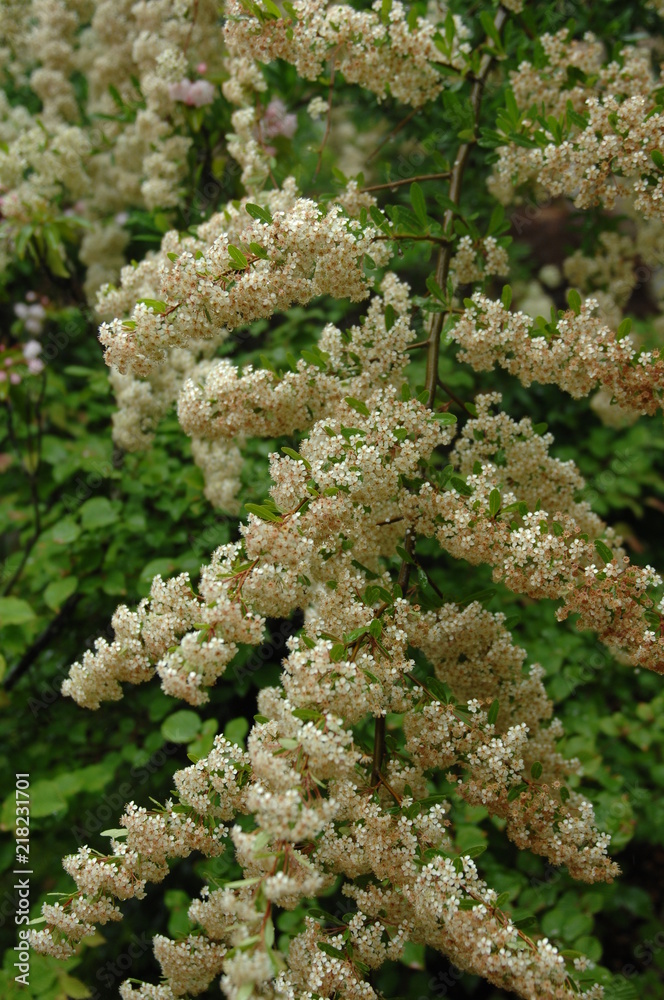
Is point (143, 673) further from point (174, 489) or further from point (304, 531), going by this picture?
point (174, 489)

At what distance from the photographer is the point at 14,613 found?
2.70 metres

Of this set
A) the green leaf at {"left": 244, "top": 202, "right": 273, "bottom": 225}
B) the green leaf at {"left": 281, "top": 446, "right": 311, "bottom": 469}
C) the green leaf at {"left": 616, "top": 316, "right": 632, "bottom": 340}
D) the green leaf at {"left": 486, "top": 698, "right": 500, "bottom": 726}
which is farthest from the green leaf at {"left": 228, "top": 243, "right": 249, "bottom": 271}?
the green leaf at {"left": 486, "top": 698, "right": 500, "bottom": 726}

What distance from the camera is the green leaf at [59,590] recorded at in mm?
2732

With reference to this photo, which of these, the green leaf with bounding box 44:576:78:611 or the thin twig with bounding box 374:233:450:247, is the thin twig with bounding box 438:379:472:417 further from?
the green leaf with bounding box 44:576:78:611

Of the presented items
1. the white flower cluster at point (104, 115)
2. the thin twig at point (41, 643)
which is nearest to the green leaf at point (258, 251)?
the white flower cluster at point (104, 115)

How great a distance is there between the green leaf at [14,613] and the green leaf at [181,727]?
0.70 metres

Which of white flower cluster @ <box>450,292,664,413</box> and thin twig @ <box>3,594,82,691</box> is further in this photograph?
thin twig @ <box>3,594,82,691</box>

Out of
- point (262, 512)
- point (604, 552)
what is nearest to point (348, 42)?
point (262, 512)

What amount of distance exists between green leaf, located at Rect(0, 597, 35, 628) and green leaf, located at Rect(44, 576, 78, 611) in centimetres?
8

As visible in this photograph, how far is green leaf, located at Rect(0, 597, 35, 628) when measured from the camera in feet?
Result: 8.79

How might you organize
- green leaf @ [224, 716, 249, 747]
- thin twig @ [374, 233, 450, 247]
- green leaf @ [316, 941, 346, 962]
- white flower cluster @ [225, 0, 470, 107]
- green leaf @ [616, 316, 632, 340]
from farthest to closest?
green leaf @ [224, 716, 249, 747]
white flower cluster @ [225, 0, 470, 107]
thin twig @ [374, 233, 450, 247]
green leaf @ [616, 316, 632, 340]
green leaf @ [316, 941, 346, 962]

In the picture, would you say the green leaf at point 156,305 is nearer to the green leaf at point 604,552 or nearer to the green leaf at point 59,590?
the green leaf at point 604,552

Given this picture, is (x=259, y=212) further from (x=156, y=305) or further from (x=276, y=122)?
(x=276, y=122)

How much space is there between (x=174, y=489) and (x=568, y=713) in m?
1.79
